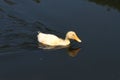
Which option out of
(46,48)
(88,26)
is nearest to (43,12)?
(88,26)

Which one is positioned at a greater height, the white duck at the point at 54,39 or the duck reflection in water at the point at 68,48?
the white duck at the point at 54,39

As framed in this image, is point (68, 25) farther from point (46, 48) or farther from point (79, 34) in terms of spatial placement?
point (46, 48)

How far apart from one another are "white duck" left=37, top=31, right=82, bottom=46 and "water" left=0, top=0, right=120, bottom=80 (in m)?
0.25

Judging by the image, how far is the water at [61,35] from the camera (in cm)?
1295

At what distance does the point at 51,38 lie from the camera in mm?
14852

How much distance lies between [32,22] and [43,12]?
1106mm

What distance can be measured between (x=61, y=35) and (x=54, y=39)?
1.12 m

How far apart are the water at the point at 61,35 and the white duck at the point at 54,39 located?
25 cm

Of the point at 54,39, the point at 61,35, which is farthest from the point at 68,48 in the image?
the point at 61,35

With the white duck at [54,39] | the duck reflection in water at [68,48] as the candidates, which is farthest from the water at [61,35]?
the white duck at [54,39]

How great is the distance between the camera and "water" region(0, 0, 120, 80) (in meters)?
13.0

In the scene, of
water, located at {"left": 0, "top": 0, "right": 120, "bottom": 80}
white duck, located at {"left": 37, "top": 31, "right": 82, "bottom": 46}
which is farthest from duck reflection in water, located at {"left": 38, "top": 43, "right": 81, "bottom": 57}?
white duck, located at {"left": 37, "top": 31, "right": 82, "bottom": 46}

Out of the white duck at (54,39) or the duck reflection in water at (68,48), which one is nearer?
the duck reflection in water at (68,48)

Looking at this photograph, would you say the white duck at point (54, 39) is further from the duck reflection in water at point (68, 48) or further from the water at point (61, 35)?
the water at point (61, 35)
